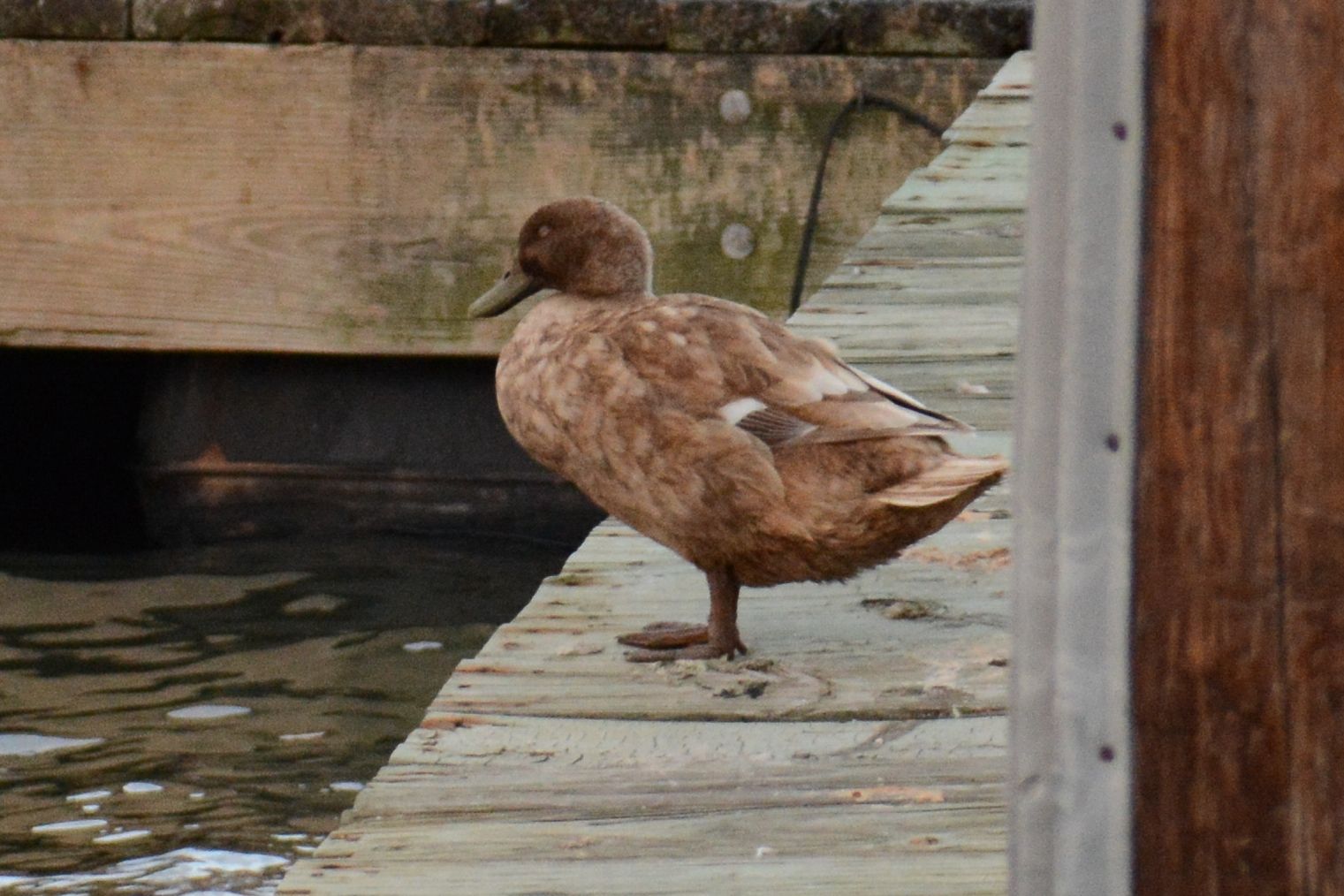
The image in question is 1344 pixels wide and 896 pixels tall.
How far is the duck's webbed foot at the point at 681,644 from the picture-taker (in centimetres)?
301

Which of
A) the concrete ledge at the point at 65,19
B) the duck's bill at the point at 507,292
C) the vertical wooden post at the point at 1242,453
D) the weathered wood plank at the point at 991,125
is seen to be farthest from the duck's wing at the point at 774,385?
the concrete ledge at the point at 65,19

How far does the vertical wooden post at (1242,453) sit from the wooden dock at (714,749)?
80 centimetres

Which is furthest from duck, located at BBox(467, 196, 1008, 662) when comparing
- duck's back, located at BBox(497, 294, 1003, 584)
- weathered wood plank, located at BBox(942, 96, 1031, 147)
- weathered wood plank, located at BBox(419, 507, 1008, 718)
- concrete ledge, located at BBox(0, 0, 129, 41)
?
concrete ledge, located at BBox(0, 0, 129, 41)

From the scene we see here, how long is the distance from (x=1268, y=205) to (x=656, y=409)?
1.63 metres

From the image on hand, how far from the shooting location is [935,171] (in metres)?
6.32

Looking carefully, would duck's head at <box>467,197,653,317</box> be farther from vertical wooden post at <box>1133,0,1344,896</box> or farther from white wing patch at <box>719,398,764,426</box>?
vertical wooden post at <box>1133,0,1344,896</box>

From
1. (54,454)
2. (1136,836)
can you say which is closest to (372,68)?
(54,454)

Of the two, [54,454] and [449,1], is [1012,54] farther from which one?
[54,454]

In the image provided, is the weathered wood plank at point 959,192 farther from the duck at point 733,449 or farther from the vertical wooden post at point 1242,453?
the vertical wooden post at point 1242,453

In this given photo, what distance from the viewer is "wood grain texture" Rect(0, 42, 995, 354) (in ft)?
20.6

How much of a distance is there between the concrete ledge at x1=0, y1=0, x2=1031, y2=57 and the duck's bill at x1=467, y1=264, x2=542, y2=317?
103 inches

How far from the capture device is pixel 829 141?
629cm

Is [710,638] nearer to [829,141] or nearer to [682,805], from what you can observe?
[682,805]

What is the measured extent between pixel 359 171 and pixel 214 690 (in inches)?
65.3
